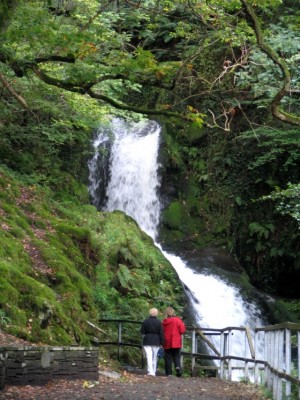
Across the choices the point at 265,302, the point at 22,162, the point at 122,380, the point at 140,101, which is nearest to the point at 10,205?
the point at 22,162

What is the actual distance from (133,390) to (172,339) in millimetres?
3273

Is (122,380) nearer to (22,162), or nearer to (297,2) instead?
(22,162)

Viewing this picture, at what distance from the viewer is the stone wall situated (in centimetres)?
778

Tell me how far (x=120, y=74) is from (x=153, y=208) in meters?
15.7

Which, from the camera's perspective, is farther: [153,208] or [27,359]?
[153,208]

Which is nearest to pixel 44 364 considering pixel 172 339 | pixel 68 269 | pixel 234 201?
pixel 172 339

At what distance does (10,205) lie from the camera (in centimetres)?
1453

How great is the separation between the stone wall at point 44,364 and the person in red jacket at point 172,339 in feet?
9.90

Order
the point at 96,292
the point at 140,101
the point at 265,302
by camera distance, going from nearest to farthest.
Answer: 1. the point at 96,292
2. the point at 265,302
3. the point at 140,101

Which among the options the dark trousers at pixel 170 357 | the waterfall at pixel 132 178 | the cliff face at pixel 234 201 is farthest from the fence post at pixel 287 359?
the waterfall at pixel 132 178

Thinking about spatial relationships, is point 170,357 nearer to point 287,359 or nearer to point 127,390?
point 127,390

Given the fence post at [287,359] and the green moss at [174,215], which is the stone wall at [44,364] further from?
the green moss at [174,215]

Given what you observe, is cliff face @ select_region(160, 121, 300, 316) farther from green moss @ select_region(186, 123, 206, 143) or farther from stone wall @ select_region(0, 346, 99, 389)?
stone wall @ select_region(0, 346, 99, 389)

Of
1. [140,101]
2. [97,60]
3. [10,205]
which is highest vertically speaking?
[140,101]
